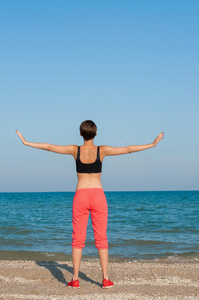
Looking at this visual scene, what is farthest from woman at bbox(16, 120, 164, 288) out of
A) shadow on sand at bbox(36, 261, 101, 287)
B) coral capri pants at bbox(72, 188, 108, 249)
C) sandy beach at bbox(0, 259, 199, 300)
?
shadow on sand at bbox(36, 261, 101, 287)

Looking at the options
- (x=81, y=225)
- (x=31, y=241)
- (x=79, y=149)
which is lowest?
(x=31, y=241)

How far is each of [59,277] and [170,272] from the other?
2180 mm

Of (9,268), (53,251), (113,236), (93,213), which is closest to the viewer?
(93,213)

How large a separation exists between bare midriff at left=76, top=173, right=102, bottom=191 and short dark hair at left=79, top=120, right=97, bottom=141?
0.56 m

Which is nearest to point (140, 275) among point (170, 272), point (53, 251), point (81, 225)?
point (170, 272)

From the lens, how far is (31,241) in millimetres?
12648

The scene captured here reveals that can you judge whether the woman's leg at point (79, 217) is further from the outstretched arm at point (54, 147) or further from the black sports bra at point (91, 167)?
the outstretched arm at point (54, 147)

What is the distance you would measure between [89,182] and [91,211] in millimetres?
428

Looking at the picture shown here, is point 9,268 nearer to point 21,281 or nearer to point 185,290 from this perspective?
point 21,281

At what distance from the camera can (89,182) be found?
495 cm

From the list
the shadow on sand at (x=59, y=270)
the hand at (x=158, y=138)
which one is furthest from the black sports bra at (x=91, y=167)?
the shadow on sand at (x=59, y=270)

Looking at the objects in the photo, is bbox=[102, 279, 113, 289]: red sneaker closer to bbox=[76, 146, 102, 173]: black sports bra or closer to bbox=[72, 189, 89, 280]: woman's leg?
bbox=[72, 189, 89, 280]: woman's leg

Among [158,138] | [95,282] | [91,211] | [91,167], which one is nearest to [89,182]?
[91,167]

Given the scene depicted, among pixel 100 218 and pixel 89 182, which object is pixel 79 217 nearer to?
pixel 100 218
